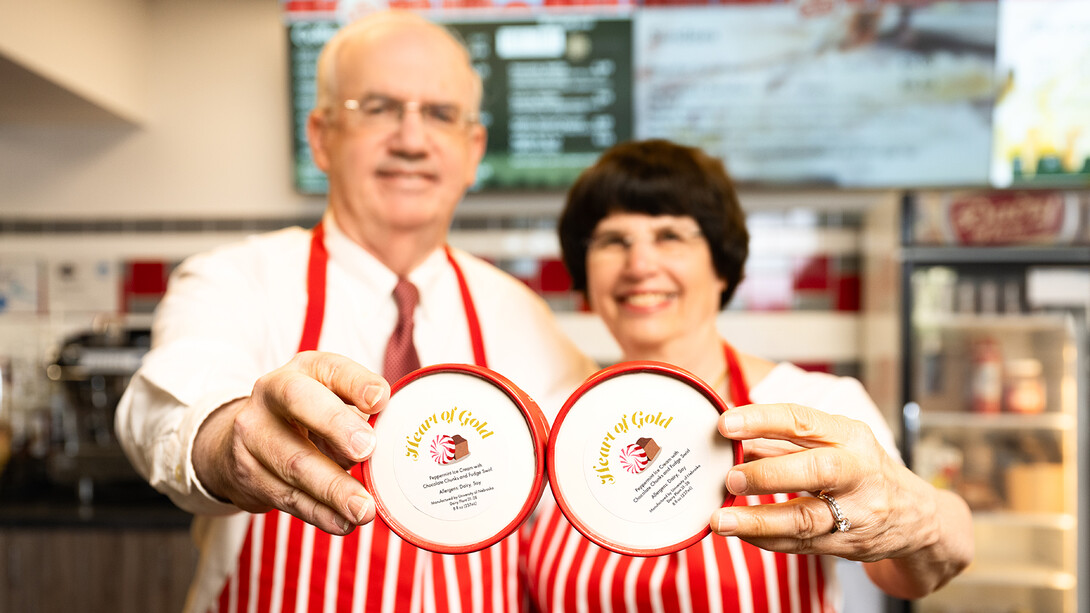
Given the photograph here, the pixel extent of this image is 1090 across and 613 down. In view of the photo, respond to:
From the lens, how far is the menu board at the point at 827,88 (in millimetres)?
2924

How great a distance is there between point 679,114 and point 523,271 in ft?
A: 3.13

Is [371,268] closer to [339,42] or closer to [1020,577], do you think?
[339,42]

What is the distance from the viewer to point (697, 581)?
1200 millimetres

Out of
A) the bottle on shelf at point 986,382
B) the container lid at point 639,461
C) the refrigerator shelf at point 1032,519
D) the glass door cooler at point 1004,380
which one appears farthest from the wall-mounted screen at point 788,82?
the container lid at point 639,461

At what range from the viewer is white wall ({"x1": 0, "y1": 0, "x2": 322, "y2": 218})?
330 cm

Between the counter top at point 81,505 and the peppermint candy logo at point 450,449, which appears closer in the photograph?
the peppermint candy logo at point 450,449

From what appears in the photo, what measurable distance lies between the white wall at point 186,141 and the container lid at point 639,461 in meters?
2.77

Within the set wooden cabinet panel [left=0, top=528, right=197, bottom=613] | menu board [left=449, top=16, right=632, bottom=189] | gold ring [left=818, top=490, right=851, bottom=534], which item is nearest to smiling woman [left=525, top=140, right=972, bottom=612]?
gold ring [left=818, top=490, right=851, bottom=534]

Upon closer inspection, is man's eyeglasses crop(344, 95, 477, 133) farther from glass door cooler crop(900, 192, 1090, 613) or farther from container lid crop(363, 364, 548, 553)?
glass door cooler crop(900, 192, 1090, 613)

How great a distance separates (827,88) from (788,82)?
0.16 meters

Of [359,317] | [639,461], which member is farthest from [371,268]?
[639,461]

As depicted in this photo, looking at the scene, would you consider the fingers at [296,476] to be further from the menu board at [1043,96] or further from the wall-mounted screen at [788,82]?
the menu board at [1043,96]

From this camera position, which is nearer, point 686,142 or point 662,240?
point 662,240

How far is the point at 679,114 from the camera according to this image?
3.03 meters
